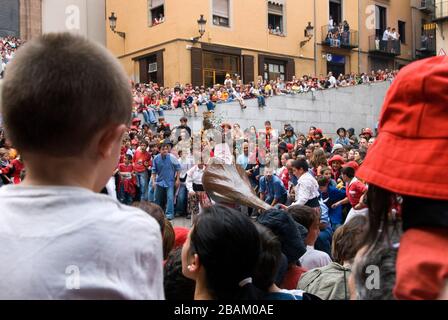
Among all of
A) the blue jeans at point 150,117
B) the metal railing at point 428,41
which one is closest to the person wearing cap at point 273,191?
the blue jeans at point 150,117

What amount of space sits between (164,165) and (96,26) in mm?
19974

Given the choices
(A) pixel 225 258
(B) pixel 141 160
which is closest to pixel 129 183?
(B) pixel 141 160

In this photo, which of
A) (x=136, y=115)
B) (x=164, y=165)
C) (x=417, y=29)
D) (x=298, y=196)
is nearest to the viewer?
(x=298, y=196)

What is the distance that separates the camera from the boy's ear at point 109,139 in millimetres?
1369

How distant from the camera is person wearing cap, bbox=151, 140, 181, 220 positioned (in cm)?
1200

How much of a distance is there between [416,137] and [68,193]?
2.60 feet

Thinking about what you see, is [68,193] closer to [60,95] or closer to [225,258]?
[60,95]

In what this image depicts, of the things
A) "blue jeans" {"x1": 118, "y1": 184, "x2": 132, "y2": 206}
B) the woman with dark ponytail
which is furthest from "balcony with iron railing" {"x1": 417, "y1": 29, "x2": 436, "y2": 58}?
the woman with dark ponytail

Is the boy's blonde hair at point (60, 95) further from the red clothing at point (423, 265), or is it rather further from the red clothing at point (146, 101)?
the red clothing at point (146, 101)

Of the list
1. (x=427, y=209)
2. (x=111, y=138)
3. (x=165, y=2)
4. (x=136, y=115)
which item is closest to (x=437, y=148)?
(x=427, y=209)

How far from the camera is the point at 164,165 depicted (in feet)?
39.7

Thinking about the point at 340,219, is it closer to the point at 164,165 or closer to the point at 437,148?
the point at 164,165
